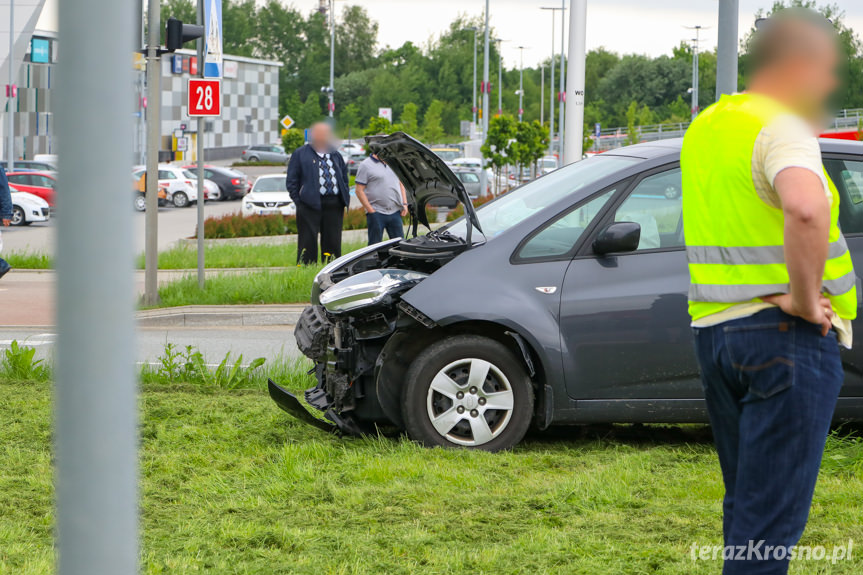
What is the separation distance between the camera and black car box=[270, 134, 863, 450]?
218 inches

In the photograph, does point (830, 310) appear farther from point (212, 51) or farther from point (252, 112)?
point (252, 112)

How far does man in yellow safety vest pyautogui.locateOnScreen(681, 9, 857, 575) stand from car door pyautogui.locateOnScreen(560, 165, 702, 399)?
2.59m

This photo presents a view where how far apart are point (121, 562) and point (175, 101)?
82.5 metres

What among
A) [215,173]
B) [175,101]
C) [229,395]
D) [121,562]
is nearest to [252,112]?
[175,101]

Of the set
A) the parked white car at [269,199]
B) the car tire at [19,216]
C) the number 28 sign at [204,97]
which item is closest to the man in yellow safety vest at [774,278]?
the number 28 sign at [204,97]

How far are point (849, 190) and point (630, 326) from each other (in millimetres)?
1428

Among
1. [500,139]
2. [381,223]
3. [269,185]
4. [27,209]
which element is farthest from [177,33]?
[500,139]

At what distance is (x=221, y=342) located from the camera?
33.2 ft

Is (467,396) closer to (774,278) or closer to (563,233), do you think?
(563,233)

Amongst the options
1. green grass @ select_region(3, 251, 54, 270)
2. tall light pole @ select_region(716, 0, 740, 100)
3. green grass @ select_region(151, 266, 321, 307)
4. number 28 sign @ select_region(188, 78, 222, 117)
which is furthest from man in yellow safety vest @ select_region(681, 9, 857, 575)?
green grass @ select_region(3, 251, 54, 270)

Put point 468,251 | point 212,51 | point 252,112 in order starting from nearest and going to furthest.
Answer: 1. point 468,251
2. point 212,51
3. point 252,112

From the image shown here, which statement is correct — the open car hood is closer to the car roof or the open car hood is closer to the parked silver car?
the car roof

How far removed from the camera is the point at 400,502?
4641 mm

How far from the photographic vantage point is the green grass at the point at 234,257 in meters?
16.9
